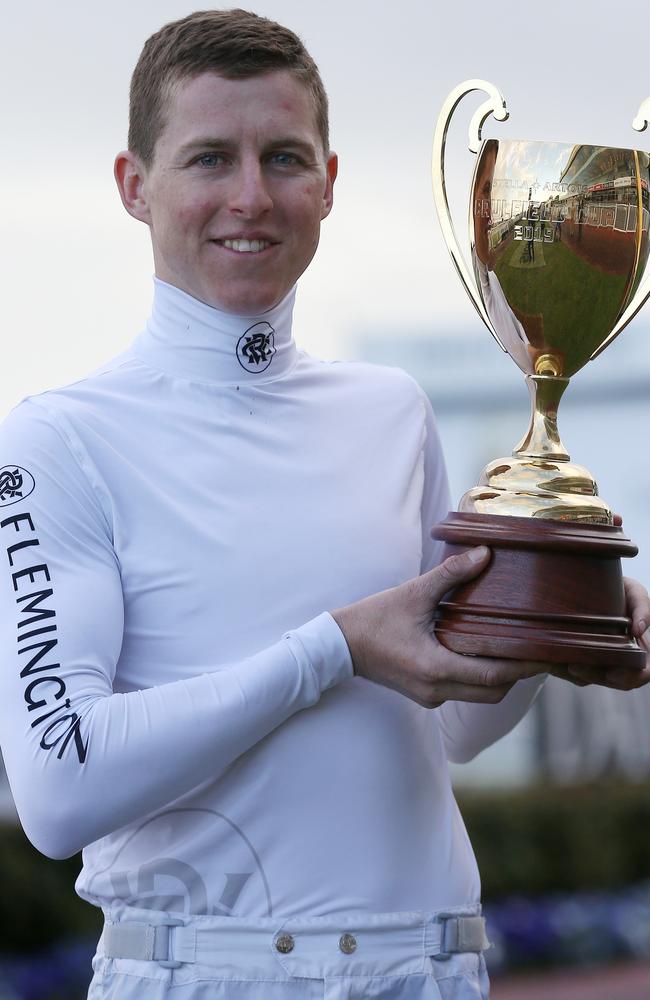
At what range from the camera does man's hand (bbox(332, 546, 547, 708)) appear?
5.69ft

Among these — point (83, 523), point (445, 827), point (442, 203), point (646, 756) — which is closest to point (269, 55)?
point (442, 203)

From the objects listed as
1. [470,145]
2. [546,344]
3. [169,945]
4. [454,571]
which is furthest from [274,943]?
[470,145]

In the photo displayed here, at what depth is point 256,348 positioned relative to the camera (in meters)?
2.02

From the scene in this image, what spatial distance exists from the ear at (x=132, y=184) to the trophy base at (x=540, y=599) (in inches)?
23.9

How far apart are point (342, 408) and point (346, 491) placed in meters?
0.16

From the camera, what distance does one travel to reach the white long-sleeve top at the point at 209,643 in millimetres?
1708

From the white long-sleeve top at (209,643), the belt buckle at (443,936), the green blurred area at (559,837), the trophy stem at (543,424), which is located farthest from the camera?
the green blurred area at (559,837)

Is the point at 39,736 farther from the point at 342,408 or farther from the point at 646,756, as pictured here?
the point at 646,756

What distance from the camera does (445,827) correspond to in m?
1.94

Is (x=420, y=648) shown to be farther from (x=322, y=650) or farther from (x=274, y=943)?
(x=274, y=943)

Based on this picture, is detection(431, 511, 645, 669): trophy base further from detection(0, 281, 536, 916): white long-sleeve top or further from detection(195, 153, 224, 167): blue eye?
detection(195, 153, 224, 167): blue eye

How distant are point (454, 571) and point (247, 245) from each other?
0.50 m

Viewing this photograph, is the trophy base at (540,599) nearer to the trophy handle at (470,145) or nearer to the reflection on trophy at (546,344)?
the reflection on trophy at (546,344)

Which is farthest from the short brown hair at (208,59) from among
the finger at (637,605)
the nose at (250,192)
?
the finger at (637,605)
